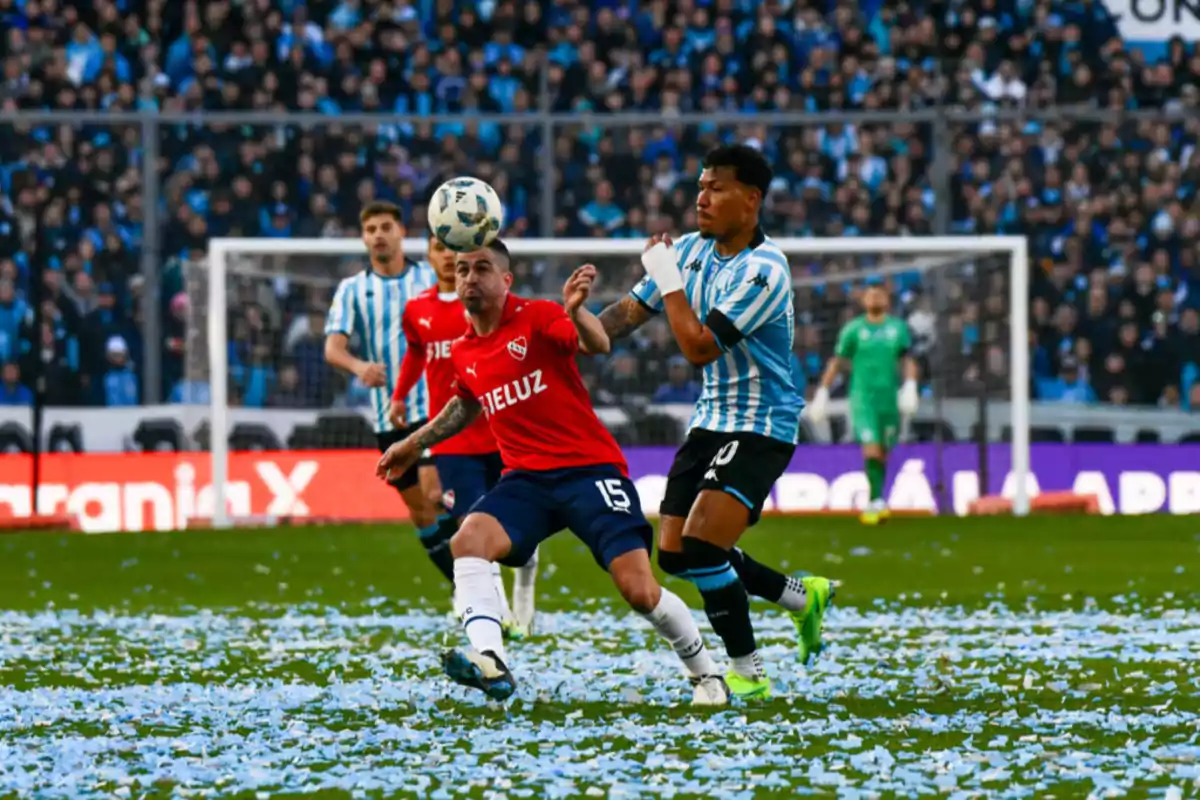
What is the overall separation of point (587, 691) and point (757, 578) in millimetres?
877

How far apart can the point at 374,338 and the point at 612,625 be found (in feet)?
8.22

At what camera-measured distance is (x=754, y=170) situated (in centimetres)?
812

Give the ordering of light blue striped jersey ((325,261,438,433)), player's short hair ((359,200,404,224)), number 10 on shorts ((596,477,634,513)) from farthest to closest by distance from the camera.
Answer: light blue striped jersey ((325,261,438,433)) → player's short hair ((359,200,404,224)) → number 10 on shorts ((596,477,634,513))

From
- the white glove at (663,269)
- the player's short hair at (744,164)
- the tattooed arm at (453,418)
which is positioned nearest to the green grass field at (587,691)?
the tattooed arm at (453,418)

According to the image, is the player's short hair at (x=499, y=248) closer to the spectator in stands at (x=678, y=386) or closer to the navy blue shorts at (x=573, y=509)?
the navy blue shorts at (x=573, y=509)

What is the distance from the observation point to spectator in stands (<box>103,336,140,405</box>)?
20.9 metres

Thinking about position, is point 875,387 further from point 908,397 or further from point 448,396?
point 448,396

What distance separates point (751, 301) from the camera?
25.9 feet

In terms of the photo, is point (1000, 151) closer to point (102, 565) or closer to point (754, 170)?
point (102, 565)

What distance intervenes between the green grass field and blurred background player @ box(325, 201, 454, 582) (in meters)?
0.63

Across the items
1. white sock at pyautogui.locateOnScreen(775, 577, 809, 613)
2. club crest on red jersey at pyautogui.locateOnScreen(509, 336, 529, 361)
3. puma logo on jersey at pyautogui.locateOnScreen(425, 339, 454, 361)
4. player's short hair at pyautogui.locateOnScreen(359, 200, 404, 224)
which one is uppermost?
player's short hair at pyautogui.locateOnScreen(359, 200, 404, 224)

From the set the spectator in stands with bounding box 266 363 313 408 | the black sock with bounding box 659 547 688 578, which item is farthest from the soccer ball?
the spectator in stands with bounding box 266 363 313 408

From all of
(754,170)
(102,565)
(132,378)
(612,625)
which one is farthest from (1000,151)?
(754,170)

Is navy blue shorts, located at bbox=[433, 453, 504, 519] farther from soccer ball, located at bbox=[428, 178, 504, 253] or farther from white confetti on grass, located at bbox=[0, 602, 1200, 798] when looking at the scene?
soccer ball, located at bbox=[428, 178, 504, 253]
